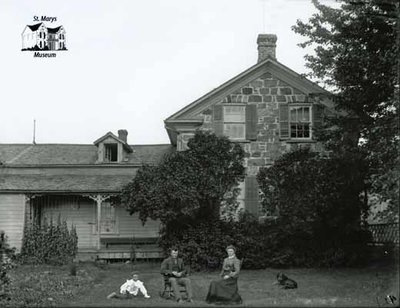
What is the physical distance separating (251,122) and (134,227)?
24.3ft

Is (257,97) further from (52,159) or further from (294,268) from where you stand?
(52,159)

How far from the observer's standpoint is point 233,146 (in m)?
22.9

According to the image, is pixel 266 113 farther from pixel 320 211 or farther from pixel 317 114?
pixel 320 211

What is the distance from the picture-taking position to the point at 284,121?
77.5 ft

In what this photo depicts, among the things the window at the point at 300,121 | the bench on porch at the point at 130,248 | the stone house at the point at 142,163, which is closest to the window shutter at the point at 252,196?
the stone house at the point at 142,163

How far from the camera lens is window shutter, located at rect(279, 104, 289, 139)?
23.5 m

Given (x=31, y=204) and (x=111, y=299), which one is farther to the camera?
(x=31, y=204)

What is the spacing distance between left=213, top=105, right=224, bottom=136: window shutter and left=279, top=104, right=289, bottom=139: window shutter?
2328 millimetres

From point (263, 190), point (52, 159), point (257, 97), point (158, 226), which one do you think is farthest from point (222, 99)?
point (52, 159)

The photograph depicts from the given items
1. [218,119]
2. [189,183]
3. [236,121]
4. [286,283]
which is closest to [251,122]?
[236,121]

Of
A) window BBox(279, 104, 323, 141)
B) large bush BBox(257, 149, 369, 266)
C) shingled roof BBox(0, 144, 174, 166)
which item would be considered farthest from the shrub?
shingled roof BBox(0, 144, 174, 166)

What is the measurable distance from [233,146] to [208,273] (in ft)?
17.0

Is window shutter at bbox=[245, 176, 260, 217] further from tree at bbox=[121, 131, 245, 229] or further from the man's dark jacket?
the man's dark jacket

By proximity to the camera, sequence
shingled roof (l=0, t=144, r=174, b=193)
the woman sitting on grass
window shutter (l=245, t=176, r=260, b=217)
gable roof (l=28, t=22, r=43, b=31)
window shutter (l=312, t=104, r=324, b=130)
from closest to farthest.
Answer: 1. the woman sitting on grass
2. gable roof (l=28, t=22, r=43, b=31)
3. window shutter (l=245, t=176, r=260, b=217)
4. window shutter (l=312, t=104, r=324, b=130)
5. shingled roof (l=0, t=144, r=174, b=193)
